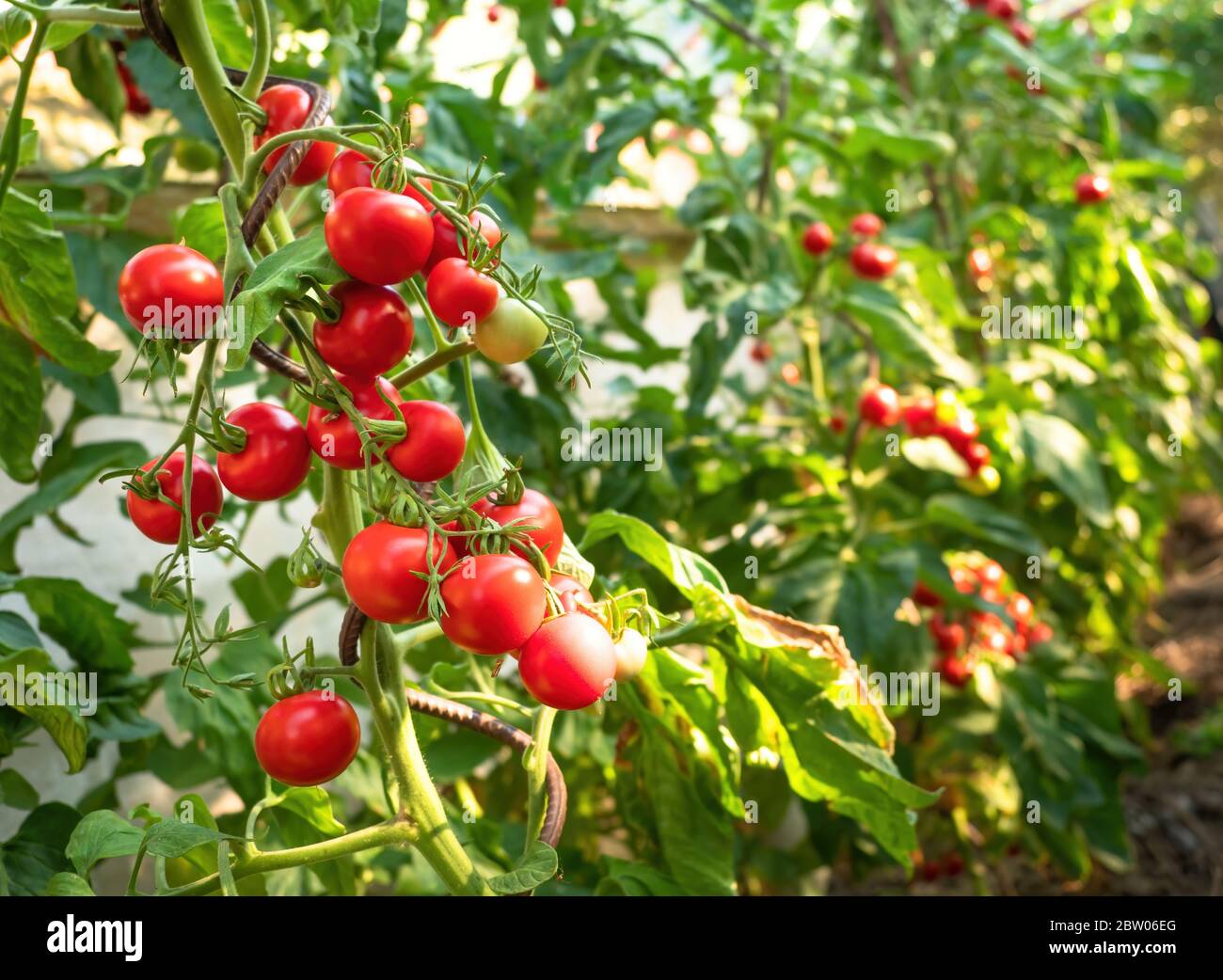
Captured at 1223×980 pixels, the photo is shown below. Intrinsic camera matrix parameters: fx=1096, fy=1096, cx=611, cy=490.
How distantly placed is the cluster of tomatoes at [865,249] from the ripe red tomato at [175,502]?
3.05 feet

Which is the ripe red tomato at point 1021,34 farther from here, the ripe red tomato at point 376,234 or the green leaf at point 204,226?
the ripe red tomato at point 376,234

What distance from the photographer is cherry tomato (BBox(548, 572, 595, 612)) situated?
490 millimetres

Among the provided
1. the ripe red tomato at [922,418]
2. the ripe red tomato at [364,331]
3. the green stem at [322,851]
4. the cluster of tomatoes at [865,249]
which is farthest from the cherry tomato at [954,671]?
the ripe red tomato at [364,331]

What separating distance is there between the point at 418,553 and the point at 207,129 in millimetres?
A: 631

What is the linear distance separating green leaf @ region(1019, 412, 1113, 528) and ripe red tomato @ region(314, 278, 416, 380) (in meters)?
1.02

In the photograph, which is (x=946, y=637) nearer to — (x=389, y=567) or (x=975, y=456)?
(x=975, y=456)

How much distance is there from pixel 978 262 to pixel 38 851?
1.43m

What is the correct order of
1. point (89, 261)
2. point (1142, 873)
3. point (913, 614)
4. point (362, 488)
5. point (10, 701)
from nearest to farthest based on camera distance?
point (362, 488) → point (10, 701) → point (89, 261) → point (913, 614) → point (1142, 873)

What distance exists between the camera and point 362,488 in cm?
50

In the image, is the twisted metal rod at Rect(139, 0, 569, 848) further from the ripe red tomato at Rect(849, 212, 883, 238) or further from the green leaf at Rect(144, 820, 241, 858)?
the ripe red tomato at Rect(849, 212, 883, 238)

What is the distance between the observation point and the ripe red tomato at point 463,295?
1.40 feet
